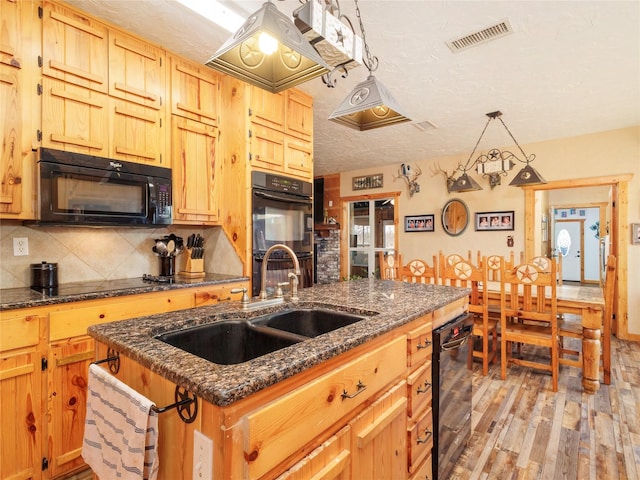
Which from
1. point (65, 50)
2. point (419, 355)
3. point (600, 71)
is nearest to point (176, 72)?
point (65, 50)

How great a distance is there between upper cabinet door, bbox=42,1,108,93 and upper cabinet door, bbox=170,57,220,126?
→ 48 centimetres

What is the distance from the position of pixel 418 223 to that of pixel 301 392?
17.3 ft

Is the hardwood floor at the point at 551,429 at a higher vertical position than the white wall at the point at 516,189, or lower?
lower

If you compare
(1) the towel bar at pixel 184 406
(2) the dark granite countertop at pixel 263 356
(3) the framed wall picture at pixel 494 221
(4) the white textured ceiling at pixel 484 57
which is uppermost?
(4) the white textured ceiling at pixel 484 57

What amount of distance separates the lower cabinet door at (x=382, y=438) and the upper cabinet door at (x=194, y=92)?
2465 mm

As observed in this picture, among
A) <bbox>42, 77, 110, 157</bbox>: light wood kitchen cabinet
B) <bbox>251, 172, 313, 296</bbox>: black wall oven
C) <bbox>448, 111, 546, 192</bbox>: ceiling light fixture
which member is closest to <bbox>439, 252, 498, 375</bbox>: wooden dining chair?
<bbox>448, 111, 546, 192</bbox>: ceiling light fixture

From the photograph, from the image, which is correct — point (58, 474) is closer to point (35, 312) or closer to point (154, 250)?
point (35, 312)

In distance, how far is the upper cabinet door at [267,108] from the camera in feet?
9.12

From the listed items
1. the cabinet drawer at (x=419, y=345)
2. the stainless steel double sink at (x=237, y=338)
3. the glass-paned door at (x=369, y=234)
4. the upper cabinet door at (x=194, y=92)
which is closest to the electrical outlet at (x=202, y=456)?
the stainless steel double sink at (x=237, y=338)

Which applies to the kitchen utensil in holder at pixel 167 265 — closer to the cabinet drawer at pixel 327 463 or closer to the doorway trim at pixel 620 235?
the cabinet drawer at pixel 327 463

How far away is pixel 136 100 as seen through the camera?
237 centimetres

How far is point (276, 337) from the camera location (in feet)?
4.24

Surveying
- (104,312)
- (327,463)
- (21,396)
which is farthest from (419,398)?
(21,396)

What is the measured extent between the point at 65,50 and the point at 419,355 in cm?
265
